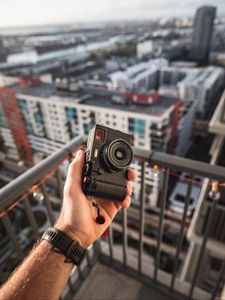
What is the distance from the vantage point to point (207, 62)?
1952 cm

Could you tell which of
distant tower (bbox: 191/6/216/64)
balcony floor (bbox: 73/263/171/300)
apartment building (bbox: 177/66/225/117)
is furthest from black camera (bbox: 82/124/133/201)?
distant tower (bbox: 191/6/216/64)

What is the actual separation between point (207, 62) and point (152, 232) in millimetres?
17182

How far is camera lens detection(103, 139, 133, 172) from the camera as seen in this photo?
0.81 metres

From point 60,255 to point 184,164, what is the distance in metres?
0.57

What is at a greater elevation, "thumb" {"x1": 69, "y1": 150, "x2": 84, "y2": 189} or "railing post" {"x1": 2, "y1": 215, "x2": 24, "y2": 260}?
"thumb" {"x1": 69, "y1": 150, "x2": 84, "y2": 189}

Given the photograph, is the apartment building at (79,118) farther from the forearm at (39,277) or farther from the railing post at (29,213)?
the forearm at (39,277)

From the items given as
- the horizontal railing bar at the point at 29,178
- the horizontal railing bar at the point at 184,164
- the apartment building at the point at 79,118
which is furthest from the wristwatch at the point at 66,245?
the apartment building at the point at 79,118

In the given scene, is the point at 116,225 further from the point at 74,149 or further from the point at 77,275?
the point at 74,149

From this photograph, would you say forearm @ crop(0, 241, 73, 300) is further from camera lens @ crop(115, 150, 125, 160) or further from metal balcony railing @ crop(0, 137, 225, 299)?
camera lens @ crop(115, 150, 125, 160)

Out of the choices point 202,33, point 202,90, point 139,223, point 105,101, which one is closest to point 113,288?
point 139,223

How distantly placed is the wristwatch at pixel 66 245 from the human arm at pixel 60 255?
0.05 feet

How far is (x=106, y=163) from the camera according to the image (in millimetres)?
822

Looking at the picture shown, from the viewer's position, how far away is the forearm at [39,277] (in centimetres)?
58

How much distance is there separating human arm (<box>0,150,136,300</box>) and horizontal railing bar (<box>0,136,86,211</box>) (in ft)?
0.62
